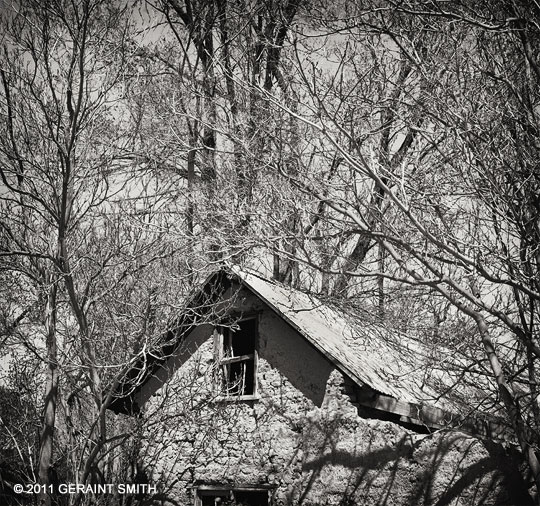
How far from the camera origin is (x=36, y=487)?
11617 mm

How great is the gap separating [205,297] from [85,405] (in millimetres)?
8259

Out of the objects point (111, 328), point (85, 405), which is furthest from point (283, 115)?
point (85, 405)

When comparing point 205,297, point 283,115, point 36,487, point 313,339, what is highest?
point 283,115

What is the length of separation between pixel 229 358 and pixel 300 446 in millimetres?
2487

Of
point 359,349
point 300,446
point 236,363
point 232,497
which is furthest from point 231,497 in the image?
point 359,349

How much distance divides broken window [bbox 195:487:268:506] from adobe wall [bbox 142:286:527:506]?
178 millimetres

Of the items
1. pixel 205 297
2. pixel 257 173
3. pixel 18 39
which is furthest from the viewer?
pixel 205 297

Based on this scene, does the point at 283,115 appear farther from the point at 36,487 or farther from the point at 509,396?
the point at 36,487

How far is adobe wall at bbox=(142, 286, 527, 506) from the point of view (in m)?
9.56

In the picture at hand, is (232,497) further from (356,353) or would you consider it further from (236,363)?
(356,353)

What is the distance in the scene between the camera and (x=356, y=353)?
12.5 m

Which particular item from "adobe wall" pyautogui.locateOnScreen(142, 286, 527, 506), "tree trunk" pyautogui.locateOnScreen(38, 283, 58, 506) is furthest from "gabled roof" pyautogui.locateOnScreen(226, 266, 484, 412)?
"tree trunk" pyautogui.locateOnScreen(38, 283, 58, 506)

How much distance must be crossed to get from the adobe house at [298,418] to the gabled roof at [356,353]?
4 centimetres

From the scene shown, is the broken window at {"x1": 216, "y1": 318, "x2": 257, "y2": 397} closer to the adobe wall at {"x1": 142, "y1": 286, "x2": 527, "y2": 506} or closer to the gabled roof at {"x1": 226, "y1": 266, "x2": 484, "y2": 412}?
the adobe wall at {"x1": 142, "y1": 286, "x2": 527, "y2": 506}
